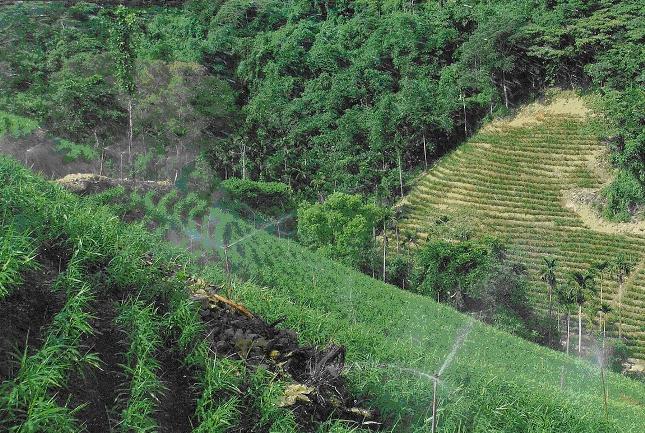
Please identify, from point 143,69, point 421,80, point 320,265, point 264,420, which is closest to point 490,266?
point 320,265

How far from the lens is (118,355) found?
3533 millimetres

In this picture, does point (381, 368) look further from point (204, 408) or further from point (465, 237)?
point (465, 237)

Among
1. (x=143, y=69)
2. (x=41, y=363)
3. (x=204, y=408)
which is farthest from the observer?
(x=143, y=69)

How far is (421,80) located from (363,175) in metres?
8.79

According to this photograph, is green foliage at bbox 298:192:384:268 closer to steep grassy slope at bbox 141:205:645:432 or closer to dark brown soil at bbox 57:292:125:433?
steep grassy slope at bbox 141:205:645:432

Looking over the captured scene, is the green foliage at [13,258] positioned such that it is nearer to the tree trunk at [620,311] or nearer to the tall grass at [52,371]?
the tall grass at [52,371]

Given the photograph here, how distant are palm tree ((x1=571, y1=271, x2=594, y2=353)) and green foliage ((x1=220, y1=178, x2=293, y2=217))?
1142 centimetres

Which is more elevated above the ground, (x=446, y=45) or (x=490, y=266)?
(x=446, y=45)

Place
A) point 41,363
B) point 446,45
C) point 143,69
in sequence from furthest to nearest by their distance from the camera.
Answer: point 446,45 < point 143,69 < point 41,363

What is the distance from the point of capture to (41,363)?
3.08 metres

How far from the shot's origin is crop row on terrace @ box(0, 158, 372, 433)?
3117 mm

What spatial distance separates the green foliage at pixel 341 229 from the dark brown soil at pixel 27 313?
2040 cm

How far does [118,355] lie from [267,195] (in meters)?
26.5

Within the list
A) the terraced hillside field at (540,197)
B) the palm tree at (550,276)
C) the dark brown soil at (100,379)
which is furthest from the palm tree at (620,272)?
the dark brown soil at (100,379)
